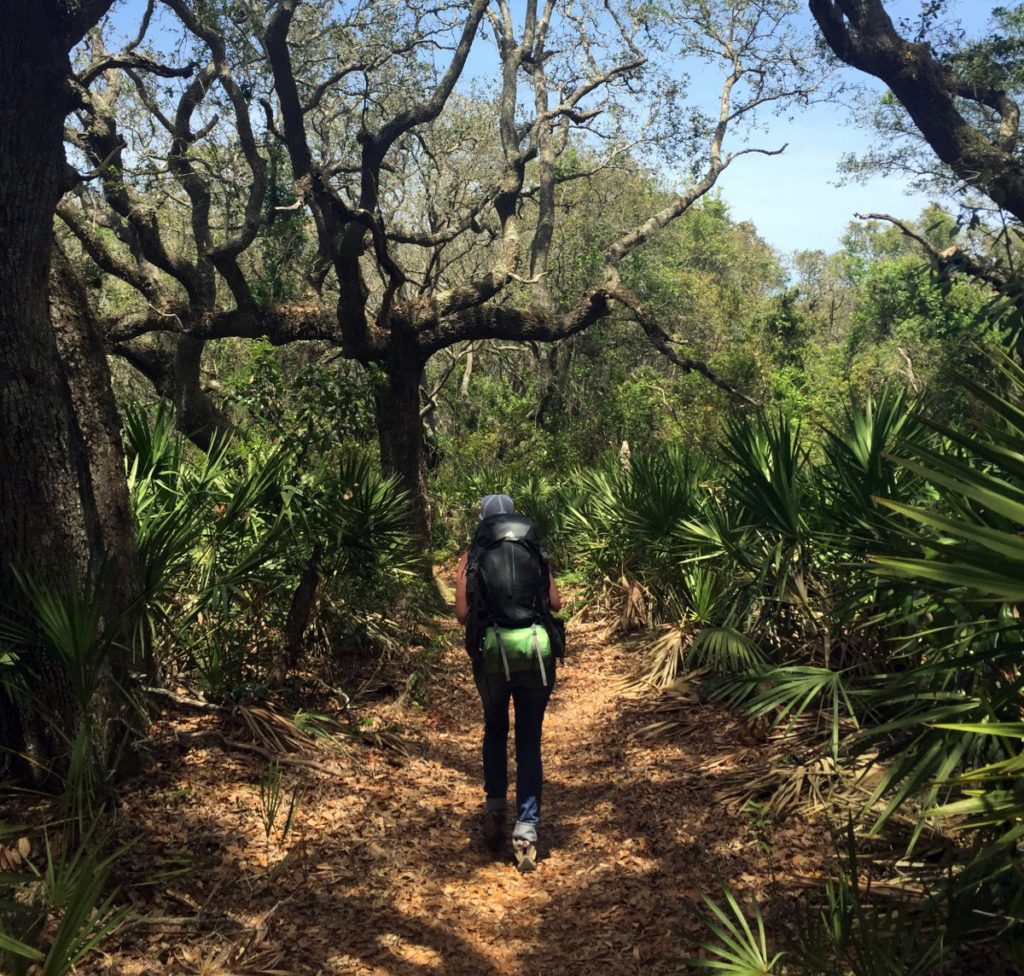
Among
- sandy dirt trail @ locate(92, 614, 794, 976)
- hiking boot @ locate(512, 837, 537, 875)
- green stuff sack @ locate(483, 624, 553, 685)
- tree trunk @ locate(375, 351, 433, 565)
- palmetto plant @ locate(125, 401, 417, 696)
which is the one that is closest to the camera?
sandy dirt trail @ locate(92, 614, 794, 976)

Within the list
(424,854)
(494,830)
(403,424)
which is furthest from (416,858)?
(403,424)

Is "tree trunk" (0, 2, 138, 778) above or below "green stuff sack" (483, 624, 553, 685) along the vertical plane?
above

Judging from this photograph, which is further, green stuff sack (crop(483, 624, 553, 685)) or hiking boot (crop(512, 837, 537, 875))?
hiking boot (crop(512, 837, 537, 875))

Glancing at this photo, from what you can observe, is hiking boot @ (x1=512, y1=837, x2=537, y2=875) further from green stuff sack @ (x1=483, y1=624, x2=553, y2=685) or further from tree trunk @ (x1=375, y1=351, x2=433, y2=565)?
tree trunk @ (x1=375, y1=351, x2=433, y2=565)

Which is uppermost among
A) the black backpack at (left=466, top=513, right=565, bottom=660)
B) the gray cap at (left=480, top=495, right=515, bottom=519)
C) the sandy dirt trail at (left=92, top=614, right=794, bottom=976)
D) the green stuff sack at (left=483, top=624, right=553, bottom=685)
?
the gray cap at (left=480, top=495, right=515, bottom=519)

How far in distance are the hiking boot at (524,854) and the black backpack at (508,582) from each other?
1.01 meters

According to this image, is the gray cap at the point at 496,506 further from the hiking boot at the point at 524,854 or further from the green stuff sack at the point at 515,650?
the hiking boot at the point at 524,854

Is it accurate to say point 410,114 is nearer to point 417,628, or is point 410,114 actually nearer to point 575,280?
Answer: point 417,628

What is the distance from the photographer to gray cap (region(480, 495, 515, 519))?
495 centimetres

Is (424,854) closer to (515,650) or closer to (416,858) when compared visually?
(416,858)

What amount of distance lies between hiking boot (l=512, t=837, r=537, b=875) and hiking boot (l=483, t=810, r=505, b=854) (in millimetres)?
194

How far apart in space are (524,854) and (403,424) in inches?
312

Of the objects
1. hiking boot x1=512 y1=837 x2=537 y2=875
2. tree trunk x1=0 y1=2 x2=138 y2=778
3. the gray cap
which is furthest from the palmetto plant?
hiking boot x1=512 y1=837 x2=537 y2=875

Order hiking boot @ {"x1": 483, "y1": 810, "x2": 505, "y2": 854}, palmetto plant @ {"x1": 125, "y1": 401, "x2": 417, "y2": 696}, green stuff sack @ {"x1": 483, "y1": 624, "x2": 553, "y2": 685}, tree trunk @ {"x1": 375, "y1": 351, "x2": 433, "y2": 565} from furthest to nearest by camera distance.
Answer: tree trunk @ {"x1": 375, "y1": 351, "x2": 433, "y2": 565}
palmetto plant @ {"x1": 125, "y1": 401, "x2": 417, "y2": 696}
hiking boot @ {"x1": 483, "y1": 810, "x2": 505, "y2": 854}
green stuff sack @ {"x1": 483, "y1": 624, "x2": 553, "y2": 685}
